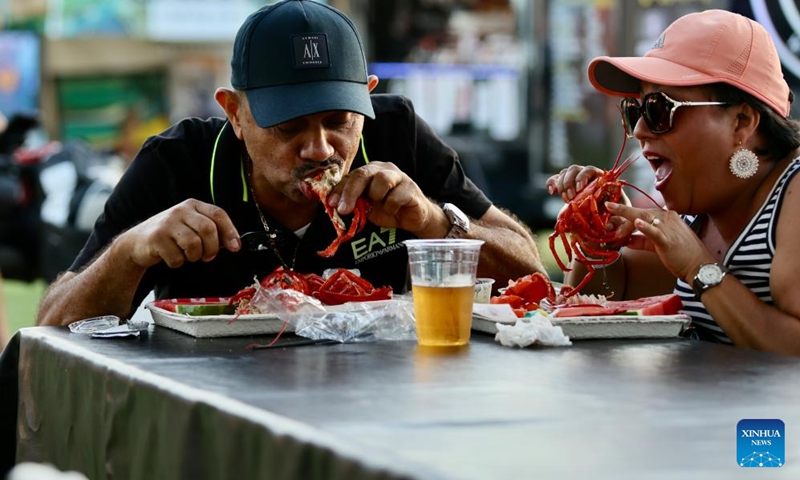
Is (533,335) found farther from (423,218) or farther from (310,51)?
(310,51)

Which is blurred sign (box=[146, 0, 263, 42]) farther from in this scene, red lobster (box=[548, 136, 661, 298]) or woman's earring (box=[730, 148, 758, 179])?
woman's earring (box=[730, 148, 758, 179])

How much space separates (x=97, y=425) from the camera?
2371 millimetres

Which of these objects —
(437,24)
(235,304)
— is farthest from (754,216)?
(437,24)

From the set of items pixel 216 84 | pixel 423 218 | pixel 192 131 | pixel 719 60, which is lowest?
pixel 423 218

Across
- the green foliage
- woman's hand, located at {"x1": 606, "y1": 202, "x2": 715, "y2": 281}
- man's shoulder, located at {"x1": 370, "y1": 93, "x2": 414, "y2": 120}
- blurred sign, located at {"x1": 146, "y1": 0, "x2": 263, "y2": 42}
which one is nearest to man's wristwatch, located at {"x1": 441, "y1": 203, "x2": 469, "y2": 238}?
man's shoulder, located at {"x1": 370, "y1": 93, "x2": 414, "y2": 120}

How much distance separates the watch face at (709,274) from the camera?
2693mm

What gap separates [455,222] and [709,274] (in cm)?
85

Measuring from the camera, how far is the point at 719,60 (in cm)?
293

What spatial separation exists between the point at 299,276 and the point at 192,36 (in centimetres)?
1048

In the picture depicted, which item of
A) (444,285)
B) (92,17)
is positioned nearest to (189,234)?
(444,285)

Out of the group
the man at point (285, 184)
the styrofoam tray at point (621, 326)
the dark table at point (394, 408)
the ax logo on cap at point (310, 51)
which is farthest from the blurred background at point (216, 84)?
the dark table at point (394, 408)

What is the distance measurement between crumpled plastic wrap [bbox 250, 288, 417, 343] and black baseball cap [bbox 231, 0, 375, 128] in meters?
0.58

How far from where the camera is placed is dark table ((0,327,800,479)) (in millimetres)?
1613

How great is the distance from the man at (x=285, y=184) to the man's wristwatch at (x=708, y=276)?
800 millimetres
